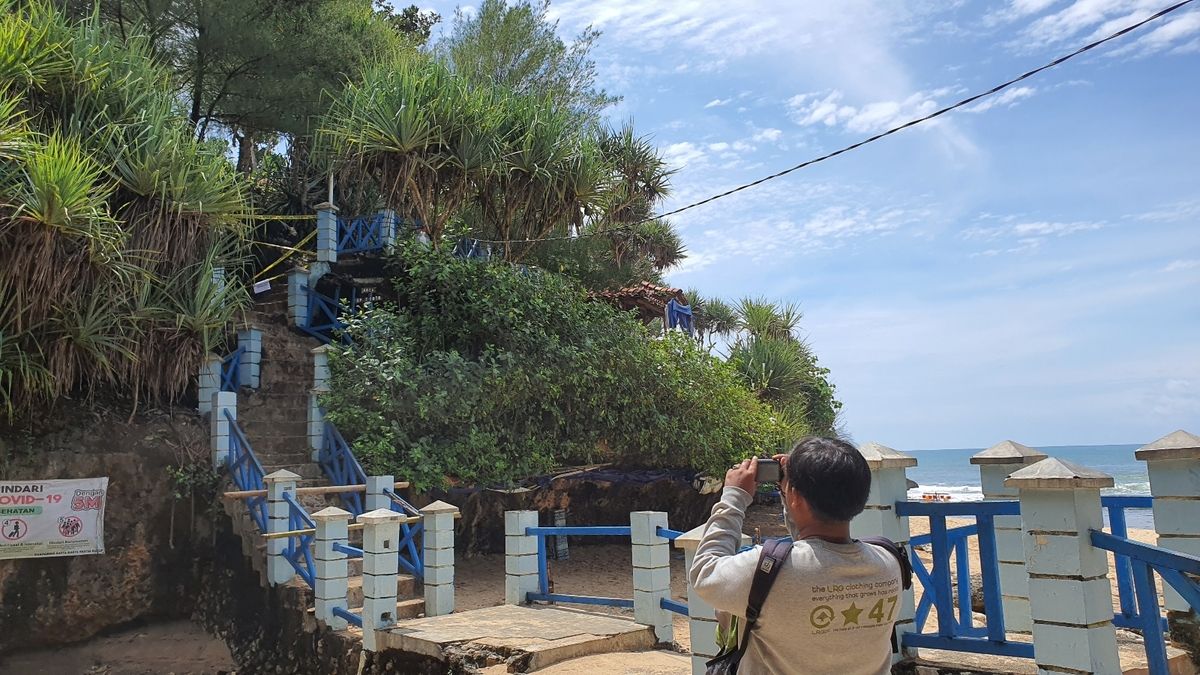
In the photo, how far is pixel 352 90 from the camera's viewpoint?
44.0ft

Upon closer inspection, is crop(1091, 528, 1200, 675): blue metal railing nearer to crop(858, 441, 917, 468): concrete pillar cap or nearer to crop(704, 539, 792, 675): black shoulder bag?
crop(858, 441, 917, 468): concrete pillar cap

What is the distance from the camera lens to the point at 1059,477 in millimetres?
4109

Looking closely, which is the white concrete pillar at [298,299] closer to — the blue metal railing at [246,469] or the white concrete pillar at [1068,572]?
the blue metal railing at [246,469]

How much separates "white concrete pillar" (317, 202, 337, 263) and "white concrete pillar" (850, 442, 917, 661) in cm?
1267

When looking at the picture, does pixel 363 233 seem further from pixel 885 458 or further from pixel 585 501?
pixel 885 458

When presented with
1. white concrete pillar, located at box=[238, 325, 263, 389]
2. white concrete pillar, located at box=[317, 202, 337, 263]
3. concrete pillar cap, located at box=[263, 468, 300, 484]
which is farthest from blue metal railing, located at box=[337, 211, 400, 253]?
concrete pillar cap, located at box=[263, 468, 300, 484]

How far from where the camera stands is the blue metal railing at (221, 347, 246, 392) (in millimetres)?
12773

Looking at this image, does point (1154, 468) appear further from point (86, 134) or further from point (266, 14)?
point (266, 14)

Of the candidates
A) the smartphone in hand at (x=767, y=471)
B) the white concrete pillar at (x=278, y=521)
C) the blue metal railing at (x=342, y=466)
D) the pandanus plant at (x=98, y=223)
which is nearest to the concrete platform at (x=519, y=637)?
the white concrete pillar at (x=278, y=521)

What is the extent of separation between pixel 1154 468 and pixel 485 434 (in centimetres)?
784

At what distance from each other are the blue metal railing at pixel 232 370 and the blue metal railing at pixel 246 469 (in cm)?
182

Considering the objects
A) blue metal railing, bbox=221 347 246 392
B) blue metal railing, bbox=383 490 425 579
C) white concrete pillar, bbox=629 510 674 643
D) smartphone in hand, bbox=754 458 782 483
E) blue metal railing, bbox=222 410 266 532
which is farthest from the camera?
blue metal railing, bbox=221 347 246 392

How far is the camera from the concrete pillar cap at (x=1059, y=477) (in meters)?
4.10

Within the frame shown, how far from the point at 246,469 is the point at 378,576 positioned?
391 cm
